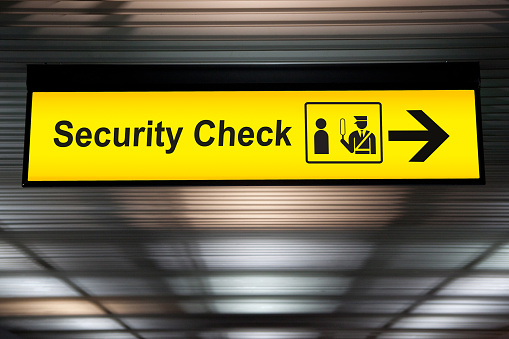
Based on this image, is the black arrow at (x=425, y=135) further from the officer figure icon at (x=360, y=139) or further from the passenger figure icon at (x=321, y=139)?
the passenger figure icon at (x=321, y=139)

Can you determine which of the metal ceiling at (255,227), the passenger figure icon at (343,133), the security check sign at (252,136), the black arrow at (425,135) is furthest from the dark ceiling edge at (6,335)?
the black arrow at (425,135)

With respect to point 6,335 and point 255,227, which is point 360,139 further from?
point 6,335

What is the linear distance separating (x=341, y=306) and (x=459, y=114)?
17.2 feet

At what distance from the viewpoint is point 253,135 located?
2152mm

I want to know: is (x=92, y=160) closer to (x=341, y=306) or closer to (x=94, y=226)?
(x=94, y=226)

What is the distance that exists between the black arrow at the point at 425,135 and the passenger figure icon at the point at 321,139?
0.81 ft

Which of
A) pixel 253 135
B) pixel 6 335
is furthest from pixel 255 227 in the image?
pixel 6 335

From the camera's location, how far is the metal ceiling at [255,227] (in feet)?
8.77

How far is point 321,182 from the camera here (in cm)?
206

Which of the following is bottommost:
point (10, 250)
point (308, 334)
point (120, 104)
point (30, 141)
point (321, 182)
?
point (308, 334)

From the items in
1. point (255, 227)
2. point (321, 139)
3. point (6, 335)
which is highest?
point (321, 139)

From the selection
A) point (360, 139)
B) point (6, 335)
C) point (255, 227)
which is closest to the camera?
point (360, 139)

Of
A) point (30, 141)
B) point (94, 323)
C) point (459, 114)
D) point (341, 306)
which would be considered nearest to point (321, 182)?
point (459, 114)

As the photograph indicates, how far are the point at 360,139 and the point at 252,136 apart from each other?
41 centimetres
